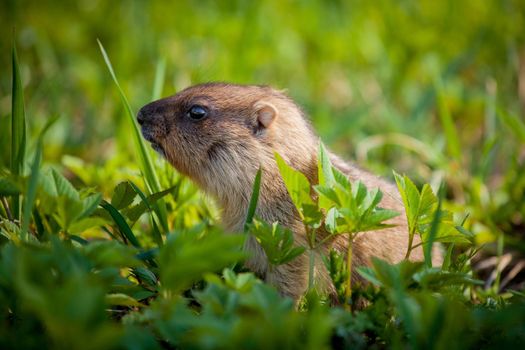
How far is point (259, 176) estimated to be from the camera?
110 inches

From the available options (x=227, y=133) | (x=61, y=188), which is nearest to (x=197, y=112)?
(x=227, y=133)

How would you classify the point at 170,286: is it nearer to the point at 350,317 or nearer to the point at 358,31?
the point at 350,317

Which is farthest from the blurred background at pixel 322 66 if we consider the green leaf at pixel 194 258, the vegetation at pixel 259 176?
the green leaf at pixel 194 258

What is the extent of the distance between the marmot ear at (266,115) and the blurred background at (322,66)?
122 cm

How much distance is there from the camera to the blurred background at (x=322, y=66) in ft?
17.3

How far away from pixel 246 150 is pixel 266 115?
0.25 metres

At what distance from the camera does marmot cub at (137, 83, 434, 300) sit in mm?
3348

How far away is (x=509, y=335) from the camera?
218 cm

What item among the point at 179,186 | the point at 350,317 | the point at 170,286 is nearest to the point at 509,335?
the point at 350,317

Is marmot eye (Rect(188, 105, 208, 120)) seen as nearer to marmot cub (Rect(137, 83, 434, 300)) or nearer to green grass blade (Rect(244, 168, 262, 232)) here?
marmot cub (Rect(137, 83, 434, 300))

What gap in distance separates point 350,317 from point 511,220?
2465mm

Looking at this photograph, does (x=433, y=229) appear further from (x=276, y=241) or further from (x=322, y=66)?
(x=322, y=66)

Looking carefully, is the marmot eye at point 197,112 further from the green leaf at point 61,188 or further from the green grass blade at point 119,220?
the green leaf at point 61,188

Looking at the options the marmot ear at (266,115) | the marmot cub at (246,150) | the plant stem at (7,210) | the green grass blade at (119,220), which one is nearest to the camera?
the green grass blade at (119,220)
